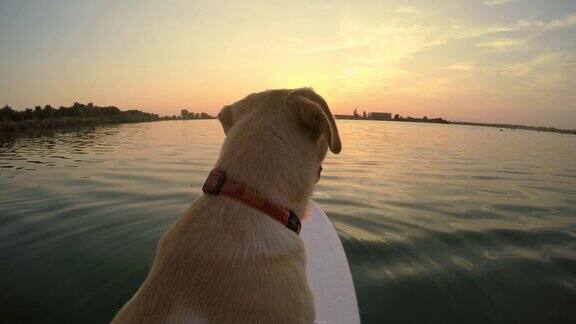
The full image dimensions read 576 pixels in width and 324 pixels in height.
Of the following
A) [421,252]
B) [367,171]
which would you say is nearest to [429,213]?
[421,252]

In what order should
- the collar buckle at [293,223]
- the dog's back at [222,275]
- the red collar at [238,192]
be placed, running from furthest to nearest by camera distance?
the collar buckle at [293,223] → the red collar at [238,192] → the dog's back at [222,275]

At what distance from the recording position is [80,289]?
5285mm

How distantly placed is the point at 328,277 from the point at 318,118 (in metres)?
2.69

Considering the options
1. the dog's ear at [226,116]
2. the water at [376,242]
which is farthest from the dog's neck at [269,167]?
the water at [376,242]

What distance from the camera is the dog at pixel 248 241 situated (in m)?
2.05

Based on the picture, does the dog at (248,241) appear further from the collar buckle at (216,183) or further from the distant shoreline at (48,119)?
the distant shoreline at (48,119)

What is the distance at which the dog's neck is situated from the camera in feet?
7.73

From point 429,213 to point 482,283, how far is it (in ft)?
11.8

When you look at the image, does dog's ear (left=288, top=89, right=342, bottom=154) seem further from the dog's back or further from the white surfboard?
the white surfboard

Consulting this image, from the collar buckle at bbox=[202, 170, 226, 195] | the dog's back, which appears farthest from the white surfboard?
the collar buckle at bbox=[202, 170, 226, 195]

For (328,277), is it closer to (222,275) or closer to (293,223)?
(293,223)

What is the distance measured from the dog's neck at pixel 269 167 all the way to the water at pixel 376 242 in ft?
9.86

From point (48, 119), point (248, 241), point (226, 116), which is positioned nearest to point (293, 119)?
point (226, 116)

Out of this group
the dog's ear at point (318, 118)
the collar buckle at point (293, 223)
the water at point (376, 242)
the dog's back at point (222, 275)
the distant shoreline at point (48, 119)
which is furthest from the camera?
the distant shoreline at point (48, 119)
